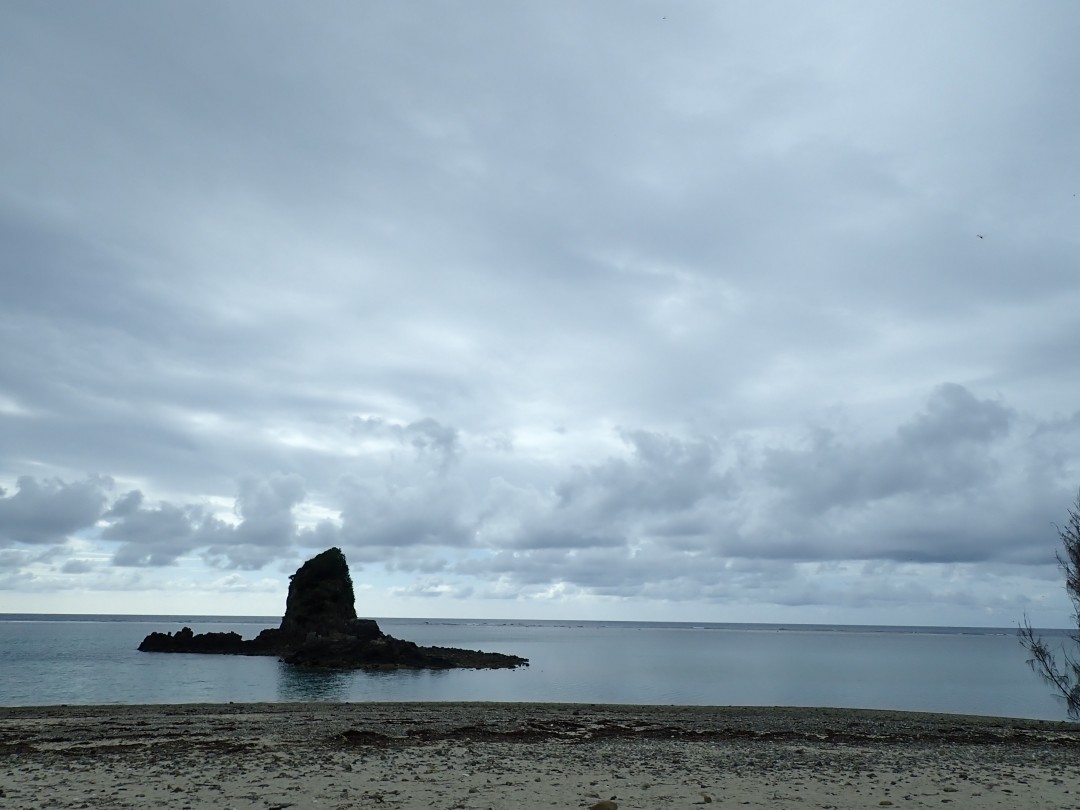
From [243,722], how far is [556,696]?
3866 centimetres

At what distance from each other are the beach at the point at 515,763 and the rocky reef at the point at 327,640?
259 ft

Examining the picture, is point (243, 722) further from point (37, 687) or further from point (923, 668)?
point (923, 668)

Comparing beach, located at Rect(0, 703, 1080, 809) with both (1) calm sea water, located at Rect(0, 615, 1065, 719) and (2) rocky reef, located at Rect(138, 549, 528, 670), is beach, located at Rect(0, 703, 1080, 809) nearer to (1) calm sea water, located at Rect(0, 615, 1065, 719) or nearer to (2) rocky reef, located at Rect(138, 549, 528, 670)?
(1) calm sea water, located at Rect(0, 615, 1065, 719)

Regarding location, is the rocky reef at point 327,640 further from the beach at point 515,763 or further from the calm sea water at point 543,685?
the beach at point 515,763

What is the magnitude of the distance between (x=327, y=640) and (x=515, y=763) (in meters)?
107

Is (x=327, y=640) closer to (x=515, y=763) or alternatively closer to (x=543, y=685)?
(x=543, y=685)

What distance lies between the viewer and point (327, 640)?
120 metres

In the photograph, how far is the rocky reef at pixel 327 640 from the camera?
11444cm

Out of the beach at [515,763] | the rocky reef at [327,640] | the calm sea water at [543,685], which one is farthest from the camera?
the rocky reef at [327,640]

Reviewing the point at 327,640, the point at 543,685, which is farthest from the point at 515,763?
the point at 327,640

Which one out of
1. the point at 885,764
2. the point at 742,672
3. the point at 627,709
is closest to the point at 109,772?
the point at 885,764

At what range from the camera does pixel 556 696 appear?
6819cm

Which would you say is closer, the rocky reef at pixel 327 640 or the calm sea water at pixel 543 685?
the calm sea water at pixel 543 685

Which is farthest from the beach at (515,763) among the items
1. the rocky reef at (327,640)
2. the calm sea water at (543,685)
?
the rocky reef at (327,640)
